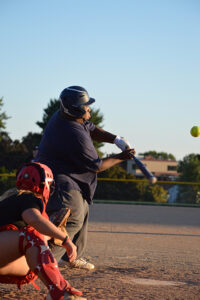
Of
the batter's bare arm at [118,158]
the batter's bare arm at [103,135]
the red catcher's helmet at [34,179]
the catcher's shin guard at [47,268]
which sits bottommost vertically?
the catcher's shin guard at [47,268]

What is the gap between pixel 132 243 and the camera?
301 inches

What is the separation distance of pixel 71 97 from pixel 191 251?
352 centimetres

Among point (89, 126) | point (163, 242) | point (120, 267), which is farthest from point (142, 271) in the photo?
point (163, 242)

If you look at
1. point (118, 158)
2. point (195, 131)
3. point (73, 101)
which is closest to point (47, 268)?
point (118, 158)

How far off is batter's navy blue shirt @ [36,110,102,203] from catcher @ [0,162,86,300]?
0.81 metres

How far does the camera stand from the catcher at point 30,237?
329 cm

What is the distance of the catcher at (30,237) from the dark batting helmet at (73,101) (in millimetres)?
1062

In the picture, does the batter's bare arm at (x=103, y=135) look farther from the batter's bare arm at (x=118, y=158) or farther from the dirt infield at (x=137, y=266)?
the dirt infield at (x=137, y=266)

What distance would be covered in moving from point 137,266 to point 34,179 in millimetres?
2463

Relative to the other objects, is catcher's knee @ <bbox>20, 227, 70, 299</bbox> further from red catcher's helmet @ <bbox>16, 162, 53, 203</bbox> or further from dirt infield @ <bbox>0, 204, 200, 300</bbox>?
dirt infield @ <bbox>0, 204, 200, 300</bbox>

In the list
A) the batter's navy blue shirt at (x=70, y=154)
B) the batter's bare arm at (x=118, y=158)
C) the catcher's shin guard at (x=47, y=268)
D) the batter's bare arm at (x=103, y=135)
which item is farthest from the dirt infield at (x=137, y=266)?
the batter's bare arm at (x=103, y=135)

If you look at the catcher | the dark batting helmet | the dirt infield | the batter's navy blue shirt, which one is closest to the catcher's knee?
the catcher

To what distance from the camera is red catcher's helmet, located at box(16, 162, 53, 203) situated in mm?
3566

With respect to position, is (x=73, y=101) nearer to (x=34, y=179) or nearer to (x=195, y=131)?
(x=34, y=179)
